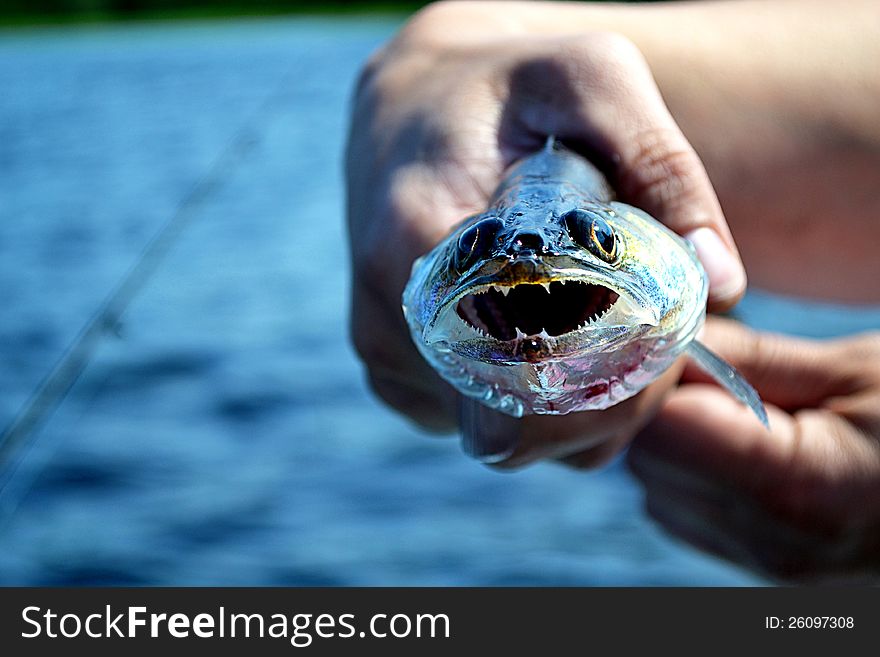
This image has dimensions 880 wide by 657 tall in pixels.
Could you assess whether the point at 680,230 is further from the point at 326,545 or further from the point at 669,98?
the point at 326,545

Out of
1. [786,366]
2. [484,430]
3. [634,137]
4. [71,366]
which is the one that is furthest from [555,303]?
Result: [71,366]

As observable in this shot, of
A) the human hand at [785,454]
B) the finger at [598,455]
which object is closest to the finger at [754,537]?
the human hand at [785,454]

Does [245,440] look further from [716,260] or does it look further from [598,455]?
[716,260]

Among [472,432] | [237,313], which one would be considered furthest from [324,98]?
[472,432]

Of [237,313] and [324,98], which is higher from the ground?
[324,98]

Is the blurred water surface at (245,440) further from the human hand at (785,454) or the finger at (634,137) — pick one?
the finger at (634,137)

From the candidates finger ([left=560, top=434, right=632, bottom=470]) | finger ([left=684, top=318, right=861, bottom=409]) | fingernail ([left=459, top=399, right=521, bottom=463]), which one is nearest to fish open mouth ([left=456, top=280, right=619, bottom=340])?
fingernail ([left=459, top=399, right=521, bottom=463])
